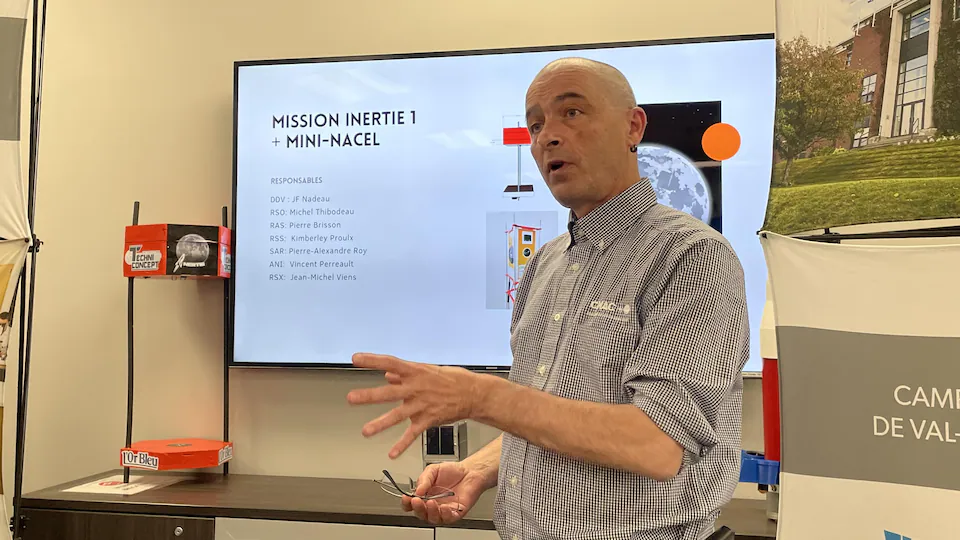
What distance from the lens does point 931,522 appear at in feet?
3.34

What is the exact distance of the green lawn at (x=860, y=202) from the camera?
1.05 meters

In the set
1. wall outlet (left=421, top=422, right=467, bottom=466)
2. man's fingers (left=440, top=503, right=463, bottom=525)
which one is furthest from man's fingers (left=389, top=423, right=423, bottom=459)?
wall outlet (left=421, top=422, right=467, bottom=466)

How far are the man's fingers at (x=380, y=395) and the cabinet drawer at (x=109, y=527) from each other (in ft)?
5.01

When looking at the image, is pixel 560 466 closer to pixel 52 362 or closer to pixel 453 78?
pixel 453 78

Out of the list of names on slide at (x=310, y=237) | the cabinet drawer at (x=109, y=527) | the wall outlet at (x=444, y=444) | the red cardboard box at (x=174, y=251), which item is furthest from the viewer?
the list of names on slide at (x=310, y=237)

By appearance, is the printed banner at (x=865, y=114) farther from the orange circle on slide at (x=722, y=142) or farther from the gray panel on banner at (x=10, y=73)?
the gray panel on banner at (x=10, y=73)

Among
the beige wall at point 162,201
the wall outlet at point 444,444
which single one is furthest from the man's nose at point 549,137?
the beige wall at point 162,201

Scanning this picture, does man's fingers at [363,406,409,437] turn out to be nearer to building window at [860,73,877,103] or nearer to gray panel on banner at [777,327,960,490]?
gray panel on banner at [777,327,960,490]

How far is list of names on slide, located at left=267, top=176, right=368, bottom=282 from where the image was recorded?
2707 millimetres

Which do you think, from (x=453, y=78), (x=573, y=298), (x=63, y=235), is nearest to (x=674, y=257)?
(x=573, y=298)

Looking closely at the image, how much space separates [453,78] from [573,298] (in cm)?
143

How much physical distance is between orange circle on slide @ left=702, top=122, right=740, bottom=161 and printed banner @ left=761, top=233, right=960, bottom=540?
1375 mm

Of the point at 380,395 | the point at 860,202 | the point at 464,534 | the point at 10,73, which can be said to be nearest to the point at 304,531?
the point at 464,534

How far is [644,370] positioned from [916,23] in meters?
→ 0.65
